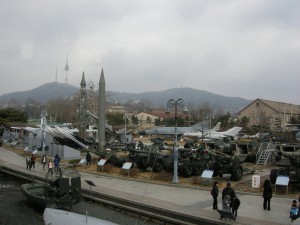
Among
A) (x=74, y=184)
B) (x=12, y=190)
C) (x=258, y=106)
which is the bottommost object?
(x=12, y=190)

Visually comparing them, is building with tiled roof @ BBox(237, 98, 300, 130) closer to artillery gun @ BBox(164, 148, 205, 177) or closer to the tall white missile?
the tall white missile

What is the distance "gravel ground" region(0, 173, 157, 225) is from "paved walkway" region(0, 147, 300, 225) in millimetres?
1296

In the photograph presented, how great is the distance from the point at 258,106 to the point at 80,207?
295ft

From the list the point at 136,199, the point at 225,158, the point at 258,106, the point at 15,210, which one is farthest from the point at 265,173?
the point at 258,106

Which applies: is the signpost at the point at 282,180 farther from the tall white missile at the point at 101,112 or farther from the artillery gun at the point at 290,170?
the tall white missile at the point at 101,112

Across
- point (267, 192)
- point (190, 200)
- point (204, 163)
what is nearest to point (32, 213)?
point (190, 200)

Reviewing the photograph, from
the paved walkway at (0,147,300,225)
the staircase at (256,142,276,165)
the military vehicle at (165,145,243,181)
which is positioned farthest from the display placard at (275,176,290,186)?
the staircase at (256,142,276,165)

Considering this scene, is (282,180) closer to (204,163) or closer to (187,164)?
(187,164)

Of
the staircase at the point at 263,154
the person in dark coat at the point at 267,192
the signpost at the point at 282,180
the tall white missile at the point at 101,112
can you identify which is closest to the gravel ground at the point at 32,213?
the person in dark coat at the point at 267,192

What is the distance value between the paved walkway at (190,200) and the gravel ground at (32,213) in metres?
1.30

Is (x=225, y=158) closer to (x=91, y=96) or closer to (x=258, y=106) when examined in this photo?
(x=91, y=96)

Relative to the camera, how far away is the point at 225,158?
2603 centimetres

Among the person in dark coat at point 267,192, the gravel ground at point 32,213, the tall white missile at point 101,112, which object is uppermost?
the tall white missile at point 101,112

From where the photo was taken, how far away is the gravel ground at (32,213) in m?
17.4
